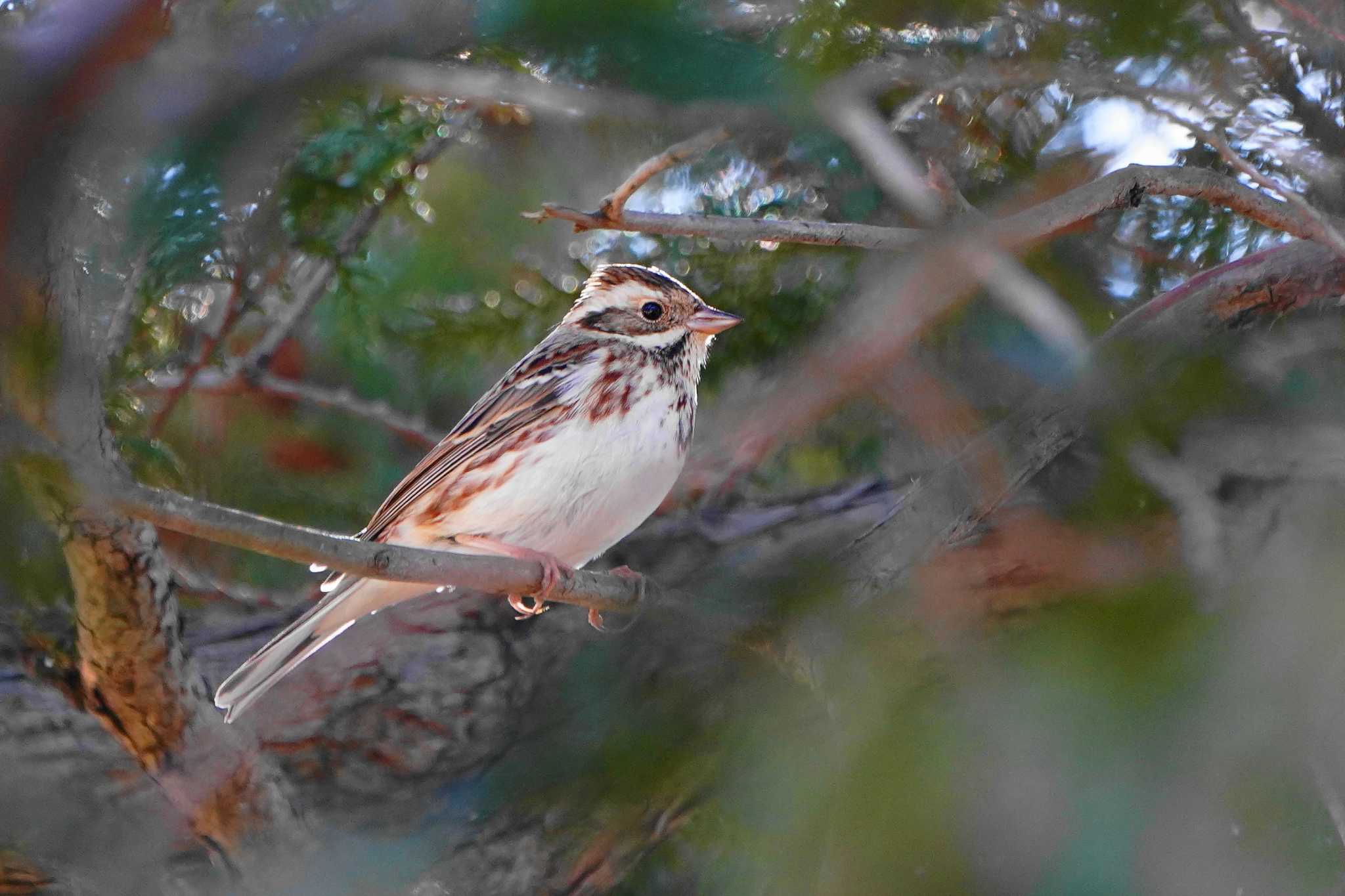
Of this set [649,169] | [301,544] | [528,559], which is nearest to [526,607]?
[528,559]

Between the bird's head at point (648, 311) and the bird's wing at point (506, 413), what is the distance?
118mm

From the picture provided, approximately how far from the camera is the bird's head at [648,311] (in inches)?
174

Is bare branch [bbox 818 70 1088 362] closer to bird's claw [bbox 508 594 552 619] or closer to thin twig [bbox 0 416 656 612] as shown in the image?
thin twig [bbox 0 416 656 612]

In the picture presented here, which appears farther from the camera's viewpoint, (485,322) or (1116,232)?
(485,322)

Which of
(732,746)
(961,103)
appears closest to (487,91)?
(961,103)

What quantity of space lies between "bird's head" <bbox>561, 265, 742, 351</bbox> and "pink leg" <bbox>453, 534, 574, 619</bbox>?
30.4 inches

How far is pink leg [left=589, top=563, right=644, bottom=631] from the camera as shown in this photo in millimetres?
3855

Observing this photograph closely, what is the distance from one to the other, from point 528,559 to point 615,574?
27 centimetres

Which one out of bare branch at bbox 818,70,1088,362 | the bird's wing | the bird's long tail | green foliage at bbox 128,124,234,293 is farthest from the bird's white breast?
green foliage at bbox 128,124,234,293

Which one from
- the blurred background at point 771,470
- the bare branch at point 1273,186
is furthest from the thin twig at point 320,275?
the bare branch at point 1273,186

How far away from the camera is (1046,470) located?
356 cm

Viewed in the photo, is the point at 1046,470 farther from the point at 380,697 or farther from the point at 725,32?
the point at 380,697

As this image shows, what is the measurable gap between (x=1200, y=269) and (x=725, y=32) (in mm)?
2073

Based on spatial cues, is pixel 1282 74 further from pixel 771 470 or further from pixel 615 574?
pixel 771 470
